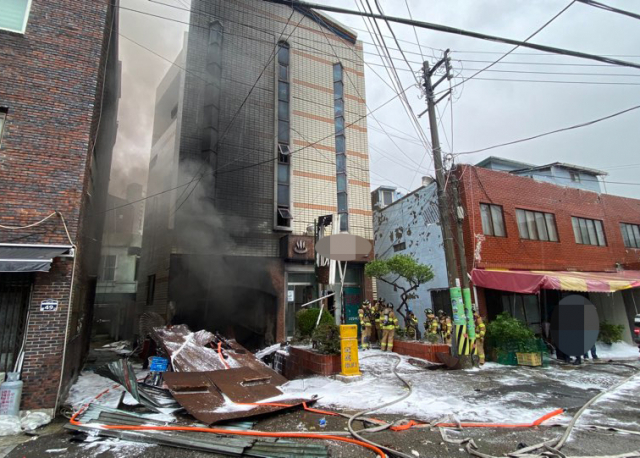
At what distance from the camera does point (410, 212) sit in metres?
14.5

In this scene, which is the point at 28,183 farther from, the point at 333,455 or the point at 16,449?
the point at 333,455

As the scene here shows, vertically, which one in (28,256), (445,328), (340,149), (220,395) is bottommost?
(220,395)

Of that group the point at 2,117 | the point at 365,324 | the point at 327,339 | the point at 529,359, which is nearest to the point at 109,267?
the point at 2,117

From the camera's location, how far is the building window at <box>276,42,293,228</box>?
12938 millimetres

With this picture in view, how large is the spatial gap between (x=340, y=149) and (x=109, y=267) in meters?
18.4

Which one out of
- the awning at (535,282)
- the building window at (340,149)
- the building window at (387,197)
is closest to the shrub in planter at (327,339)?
the awning at (535,282)

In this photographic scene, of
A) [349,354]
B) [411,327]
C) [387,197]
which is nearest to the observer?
[349,354]

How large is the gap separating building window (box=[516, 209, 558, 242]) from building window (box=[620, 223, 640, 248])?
571 cm

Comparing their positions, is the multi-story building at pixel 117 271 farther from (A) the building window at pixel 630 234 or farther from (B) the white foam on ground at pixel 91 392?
(A) the building window at pixel 630 234

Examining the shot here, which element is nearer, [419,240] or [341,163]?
[419,240]

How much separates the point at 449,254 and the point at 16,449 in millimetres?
8833

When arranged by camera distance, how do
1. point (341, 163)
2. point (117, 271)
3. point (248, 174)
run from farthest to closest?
point (117, 271) < point (341, 163) < point (248, 174)

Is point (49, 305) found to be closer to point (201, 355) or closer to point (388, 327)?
point (201, 355)

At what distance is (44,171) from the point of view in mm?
6109
